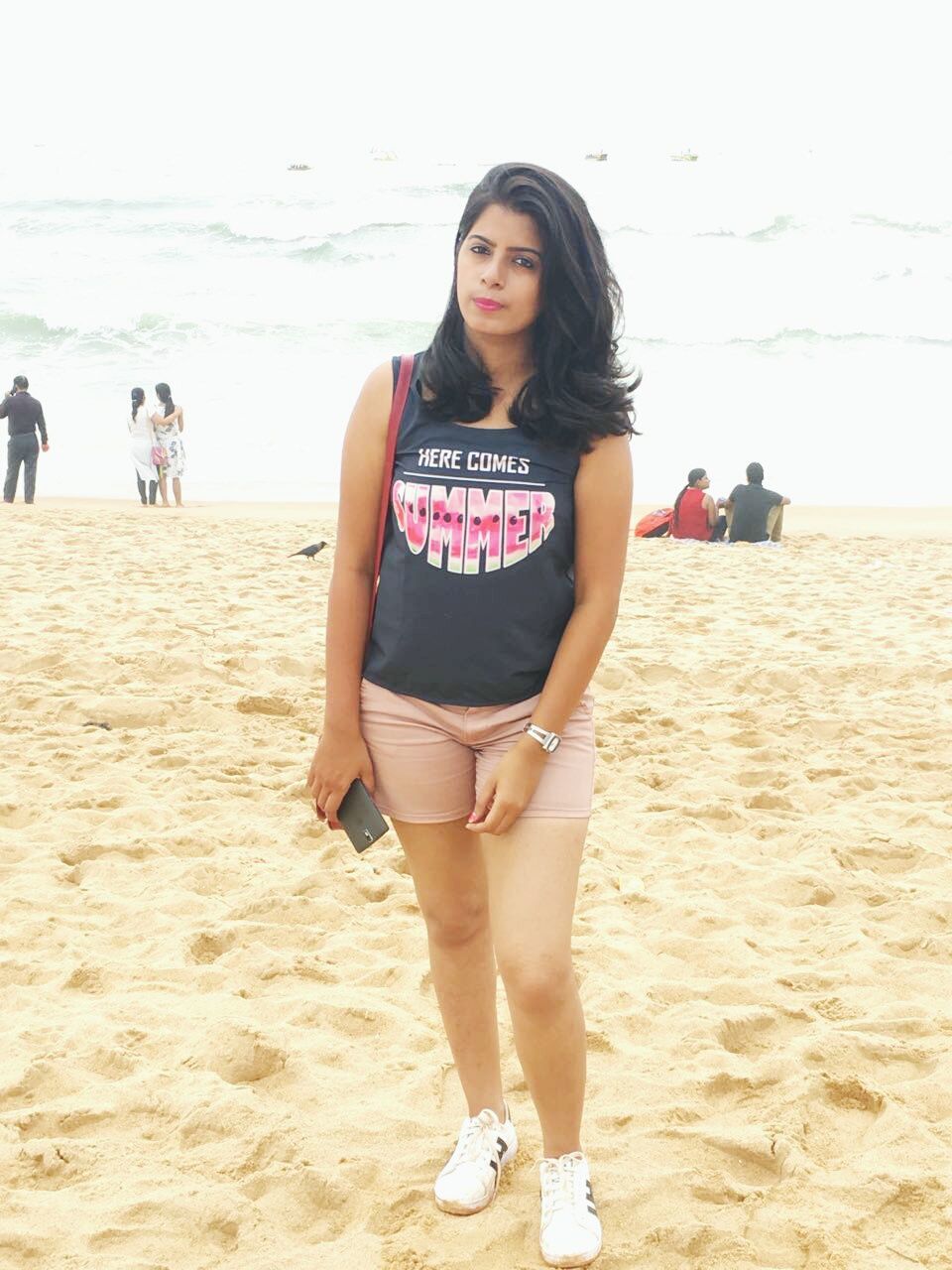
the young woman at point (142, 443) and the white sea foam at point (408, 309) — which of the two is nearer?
the young woman at point (142, 443)

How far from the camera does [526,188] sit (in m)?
1.98

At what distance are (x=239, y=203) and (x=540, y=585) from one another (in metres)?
36.1

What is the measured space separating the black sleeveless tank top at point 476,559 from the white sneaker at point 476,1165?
922mm

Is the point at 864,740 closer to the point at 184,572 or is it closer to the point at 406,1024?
the point at 406,1024

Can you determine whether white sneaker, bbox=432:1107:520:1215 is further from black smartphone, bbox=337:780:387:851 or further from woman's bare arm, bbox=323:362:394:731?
woman's bare arm, bbox=323:362:394:731

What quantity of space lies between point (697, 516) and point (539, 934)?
1058 centimetres

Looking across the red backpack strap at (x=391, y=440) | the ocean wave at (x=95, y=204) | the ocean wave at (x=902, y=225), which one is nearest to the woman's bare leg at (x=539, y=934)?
the red backpack strap at (x=391, y=440)

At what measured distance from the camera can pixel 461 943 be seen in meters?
2.31

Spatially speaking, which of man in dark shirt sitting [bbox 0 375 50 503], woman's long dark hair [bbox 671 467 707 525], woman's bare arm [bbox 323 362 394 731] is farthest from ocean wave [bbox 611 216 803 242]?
woman's bare arm [bbox 323 362 394 731]

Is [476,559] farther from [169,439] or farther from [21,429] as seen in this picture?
[21,429]

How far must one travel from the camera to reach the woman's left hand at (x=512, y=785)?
78.9 inches

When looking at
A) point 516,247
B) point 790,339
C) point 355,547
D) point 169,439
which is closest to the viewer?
point 516,247

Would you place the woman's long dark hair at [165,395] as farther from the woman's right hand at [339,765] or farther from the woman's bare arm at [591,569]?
the woman's bare arm at [591,569]

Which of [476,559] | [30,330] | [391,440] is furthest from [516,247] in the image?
[30,330]
